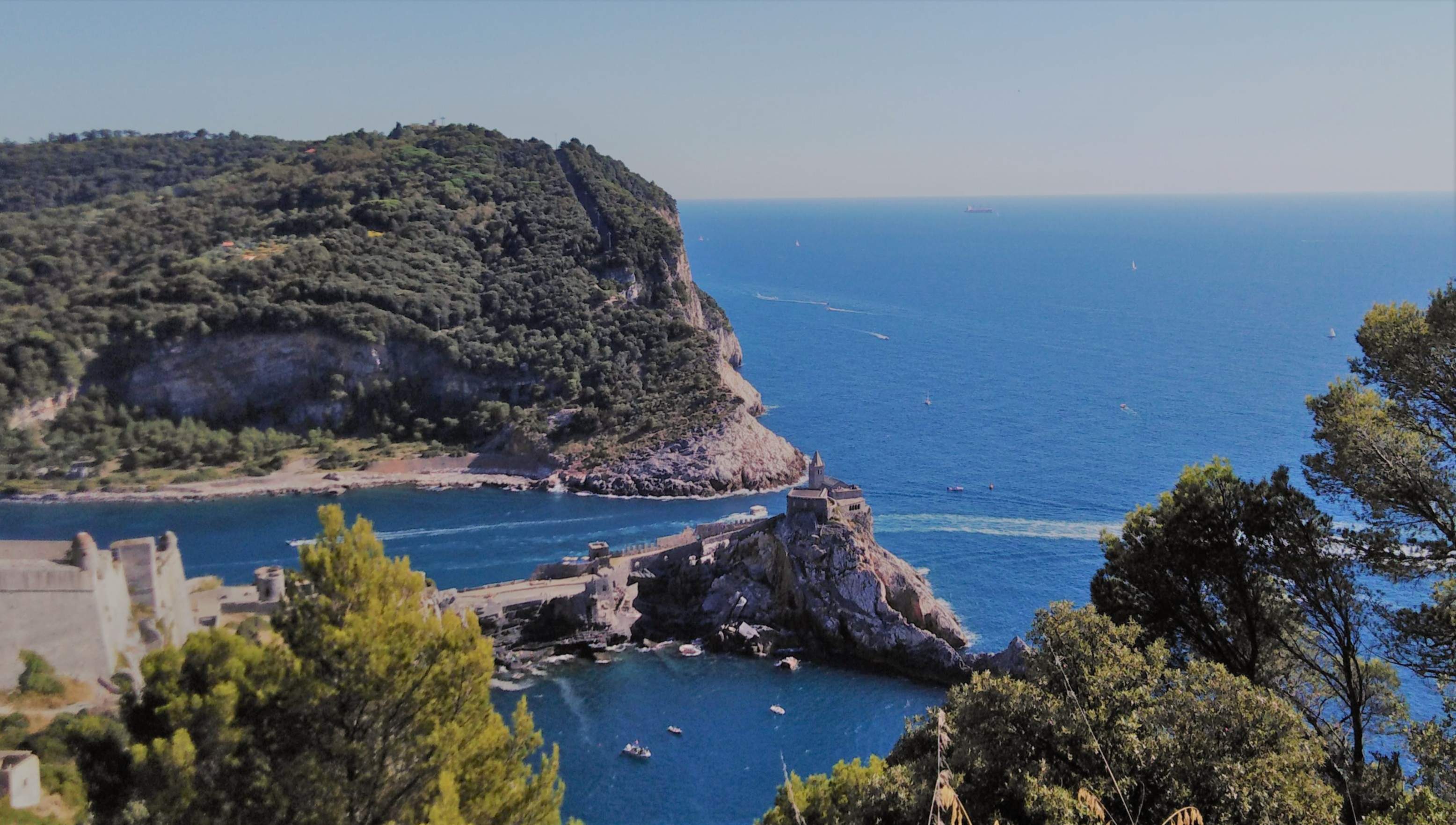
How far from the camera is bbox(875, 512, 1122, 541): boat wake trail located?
5462 centimetres

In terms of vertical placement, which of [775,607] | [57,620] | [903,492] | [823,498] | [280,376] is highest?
[57,620]

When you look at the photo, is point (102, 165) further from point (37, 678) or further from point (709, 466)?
point (37, 678)

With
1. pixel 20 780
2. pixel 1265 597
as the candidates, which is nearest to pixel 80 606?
pixel 20 780

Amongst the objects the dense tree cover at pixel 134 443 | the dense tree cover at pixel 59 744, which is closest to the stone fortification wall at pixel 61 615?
the dense tree cover at pixel 59 744

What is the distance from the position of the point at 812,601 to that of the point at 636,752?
10987mm

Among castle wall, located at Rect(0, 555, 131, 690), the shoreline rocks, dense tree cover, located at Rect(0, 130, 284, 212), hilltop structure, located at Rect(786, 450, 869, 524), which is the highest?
dense tree cover, located at Rect(0, 130, 284, 212)

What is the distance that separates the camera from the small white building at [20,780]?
15977 mm

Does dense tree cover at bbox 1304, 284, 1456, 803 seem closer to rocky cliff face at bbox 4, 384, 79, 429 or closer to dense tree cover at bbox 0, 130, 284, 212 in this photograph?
rocky cliff face at bbox 4, 384, 79, 429

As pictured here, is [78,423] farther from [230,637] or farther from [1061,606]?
[1061,606]

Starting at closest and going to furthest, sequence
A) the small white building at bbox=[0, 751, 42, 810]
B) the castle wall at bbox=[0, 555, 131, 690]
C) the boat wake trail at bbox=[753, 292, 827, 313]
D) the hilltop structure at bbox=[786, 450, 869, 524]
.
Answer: the small white building at bbox=[0, 751, 42, 810], the castle wall at bbox=[0, 555, 131, 690], the hilltop structure at bbox=[786, 450, 869, 524], the boat wake trail at bbox=[753, 292, 827, 313]

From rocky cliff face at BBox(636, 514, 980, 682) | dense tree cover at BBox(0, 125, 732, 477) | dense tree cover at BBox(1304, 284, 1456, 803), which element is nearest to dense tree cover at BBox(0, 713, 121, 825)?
dense tree cover at BBox(1304, 284, 1456, 803)

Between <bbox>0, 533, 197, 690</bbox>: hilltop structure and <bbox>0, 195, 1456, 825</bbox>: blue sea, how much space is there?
1323 centimetres

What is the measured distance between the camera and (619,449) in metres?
72.2

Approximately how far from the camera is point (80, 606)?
2123cm
